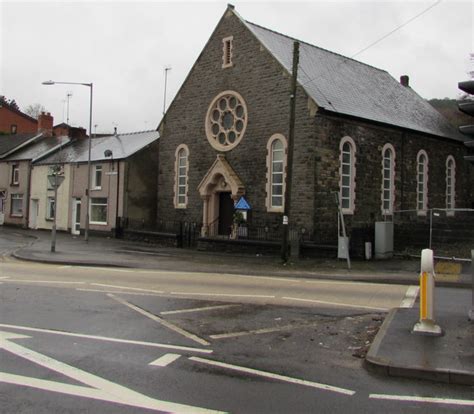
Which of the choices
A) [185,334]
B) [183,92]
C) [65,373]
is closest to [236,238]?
[183,92]

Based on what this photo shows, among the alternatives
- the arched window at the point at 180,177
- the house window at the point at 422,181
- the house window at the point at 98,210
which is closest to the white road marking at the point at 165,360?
the arched window at the point at 180,177

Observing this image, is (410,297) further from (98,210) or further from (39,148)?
(39,148)

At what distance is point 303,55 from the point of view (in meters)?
28.2

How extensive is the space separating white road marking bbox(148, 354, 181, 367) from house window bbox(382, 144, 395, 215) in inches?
871

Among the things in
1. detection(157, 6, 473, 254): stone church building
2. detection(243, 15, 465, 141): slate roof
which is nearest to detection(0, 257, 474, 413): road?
detection(157, 6, 473, 254): stone church building

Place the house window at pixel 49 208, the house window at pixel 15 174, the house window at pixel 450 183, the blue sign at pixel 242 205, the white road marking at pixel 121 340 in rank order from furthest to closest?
the house window at pixel 15 174
the house window at pixel 49 208
the house window at pixel 450 183
the blue sign at pixel 242 205
the white road marking at pixel 121 340

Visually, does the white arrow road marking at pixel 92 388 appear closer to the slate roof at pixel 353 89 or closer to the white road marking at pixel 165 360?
the white road marking at pixel 165 360

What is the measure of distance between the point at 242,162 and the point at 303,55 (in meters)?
7.08

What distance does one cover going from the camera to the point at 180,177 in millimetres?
30766

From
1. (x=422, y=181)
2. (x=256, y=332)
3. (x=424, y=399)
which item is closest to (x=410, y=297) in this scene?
(x=256, y=332)

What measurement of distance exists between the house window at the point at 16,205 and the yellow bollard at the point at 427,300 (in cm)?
3914

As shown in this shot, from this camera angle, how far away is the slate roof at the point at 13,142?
1766 inches

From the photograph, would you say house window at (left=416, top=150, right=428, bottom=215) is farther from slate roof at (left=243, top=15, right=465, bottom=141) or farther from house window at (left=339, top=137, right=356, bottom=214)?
house window at (left=339, top=137, right=356, bottom=214)

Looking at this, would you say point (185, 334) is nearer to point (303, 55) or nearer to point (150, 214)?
point (303, 55)
